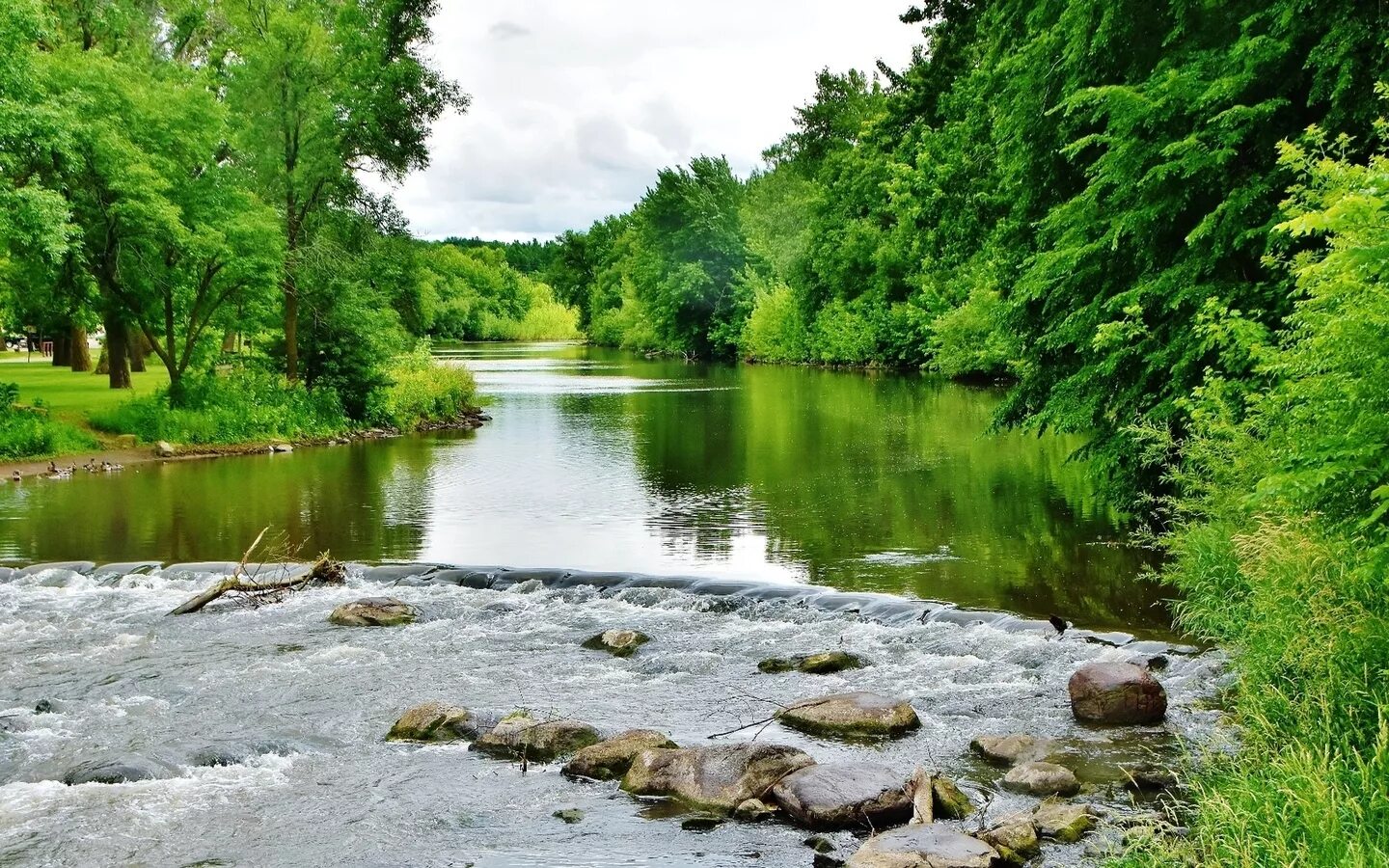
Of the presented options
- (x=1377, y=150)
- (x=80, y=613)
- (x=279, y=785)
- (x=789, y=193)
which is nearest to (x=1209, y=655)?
(x=1377, y=150)

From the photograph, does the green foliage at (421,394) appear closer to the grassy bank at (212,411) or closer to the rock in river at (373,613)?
the grassy bank at (212,411)

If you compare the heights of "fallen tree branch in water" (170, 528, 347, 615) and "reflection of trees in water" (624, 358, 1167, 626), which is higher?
"reflection of trees in water" (624, 358, 1167, 626)

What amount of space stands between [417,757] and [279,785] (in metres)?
1.09

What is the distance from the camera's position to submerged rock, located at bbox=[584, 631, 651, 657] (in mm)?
12812

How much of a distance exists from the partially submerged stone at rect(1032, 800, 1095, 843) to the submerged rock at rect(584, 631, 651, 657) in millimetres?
5701

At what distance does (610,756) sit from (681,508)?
42.3 ft

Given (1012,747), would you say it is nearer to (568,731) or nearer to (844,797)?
(844,797)

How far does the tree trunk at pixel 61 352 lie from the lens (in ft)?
158

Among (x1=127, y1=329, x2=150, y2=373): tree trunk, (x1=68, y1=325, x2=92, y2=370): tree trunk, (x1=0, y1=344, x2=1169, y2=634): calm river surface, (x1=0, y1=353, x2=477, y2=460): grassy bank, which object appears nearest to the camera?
(x1=0, y1=344, x2=1169, y2=634): calm river surface

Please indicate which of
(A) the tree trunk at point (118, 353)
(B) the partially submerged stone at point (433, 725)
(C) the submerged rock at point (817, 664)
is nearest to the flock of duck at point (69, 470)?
(A) the tree trunk at point (118, 353)

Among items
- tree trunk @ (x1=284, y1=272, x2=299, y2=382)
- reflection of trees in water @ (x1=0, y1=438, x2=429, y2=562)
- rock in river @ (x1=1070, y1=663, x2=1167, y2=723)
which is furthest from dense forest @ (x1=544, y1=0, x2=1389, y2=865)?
tree trunk @ (x1=284, y1=272, x2=299, y2=382)

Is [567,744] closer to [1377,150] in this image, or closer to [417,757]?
[417,757]

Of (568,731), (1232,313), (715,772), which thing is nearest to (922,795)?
(715,772)

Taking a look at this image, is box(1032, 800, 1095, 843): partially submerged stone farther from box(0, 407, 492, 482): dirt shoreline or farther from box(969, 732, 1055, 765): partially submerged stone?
box(0, 407, 492, 482): dirt shoreline
